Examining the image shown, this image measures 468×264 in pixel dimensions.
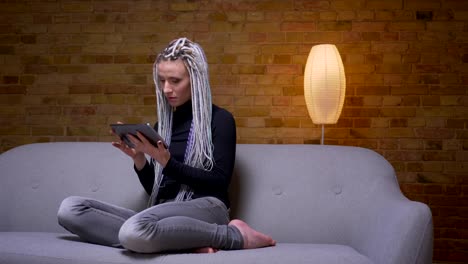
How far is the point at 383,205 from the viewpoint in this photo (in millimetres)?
2666

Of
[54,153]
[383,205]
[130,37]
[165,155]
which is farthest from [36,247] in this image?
[130,37]

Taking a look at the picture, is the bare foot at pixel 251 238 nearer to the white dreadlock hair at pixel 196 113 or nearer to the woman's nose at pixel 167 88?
the white dreadlock hair at pixel 196 113

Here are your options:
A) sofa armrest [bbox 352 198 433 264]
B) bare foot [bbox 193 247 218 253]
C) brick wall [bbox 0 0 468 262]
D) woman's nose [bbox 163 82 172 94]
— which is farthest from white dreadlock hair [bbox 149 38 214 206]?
brick wall [bbox 0 0 468 262]

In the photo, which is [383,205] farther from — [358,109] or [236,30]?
[236,30]

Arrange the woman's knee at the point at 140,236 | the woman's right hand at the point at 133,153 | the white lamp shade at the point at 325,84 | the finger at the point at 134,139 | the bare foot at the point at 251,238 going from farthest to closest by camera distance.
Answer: the white lamp shade at the point at 325,84 < the woman's right hand at the point at 133,153 < the finger at the point at 134,139 < the bare foot at the point at 251,238 < the woman's knee at the point at 140,236

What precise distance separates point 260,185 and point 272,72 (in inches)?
67.0

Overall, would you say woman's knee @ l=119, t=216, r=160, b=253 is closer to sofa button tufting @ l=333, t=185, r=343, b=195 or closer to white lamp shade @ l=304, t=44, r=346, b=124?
sofa button tufting @ l=333, t=185, r=343, b=195

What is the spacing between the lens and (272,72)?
4539 mm

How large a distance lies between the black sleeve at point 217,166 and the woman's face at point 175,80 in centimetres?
18

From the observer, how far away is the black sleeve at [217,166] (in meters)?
2.63

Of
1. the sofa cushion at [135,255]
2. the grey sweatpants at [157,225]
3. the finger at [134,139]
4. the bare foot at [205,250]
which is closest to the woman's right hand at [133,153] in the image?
the finger at [134,139]

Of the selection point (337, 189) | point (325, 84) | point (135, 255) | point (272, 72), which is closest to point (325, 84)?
point (325, 84)

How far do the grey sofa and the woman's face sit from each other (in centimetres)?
45

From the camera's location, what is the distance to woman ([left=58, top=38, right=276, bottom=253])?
2.37 meters
